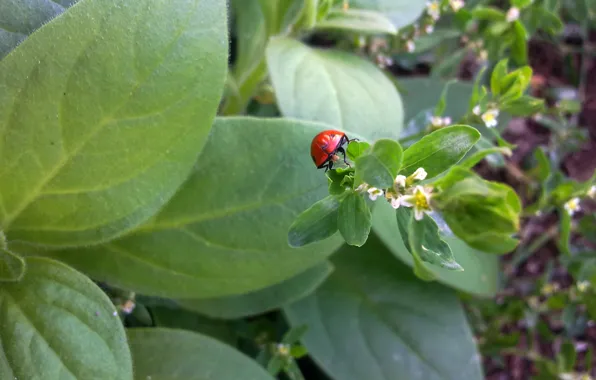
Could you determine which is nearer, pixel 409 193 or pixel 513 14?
pixel 409 193

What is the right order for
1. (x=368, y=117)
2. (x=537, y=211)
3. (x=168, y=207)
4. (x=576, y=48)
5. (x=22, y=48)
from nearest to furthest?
(x=22, y=48), (x=168, y=207), (x=368, y=117), (x=537, y=211), (x=576, y=48)

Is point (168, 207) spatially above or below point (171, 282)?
above

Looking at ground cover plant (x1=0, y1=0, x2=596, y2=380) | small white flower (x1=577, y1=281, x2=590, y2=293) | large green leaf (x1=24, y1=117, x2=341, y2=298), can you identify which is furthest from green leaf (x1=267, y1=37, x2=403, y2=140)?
small white flower (x1=577, y1=281, x2=590, y2=293)

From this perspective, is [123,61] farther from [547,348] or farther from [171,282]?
[547,348]

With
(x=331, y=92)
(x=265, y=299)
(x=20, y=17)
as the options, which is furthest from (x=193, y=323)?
(x=20, y=17)

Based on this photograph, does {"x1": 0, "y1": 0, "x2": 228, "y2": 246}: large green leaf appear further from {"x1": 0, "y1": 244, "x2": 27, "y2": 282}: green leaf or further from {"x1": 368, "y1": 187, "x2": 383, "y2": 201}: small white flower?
{"x1": 368, "y1": 187, "x2": 383, "y2": 201}: small white flower

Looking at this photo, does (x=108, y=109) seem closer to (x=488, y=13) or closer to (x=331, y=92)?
(x=331, y=92)

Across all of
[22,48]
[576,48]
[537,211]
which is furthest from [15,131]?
[576,48]
